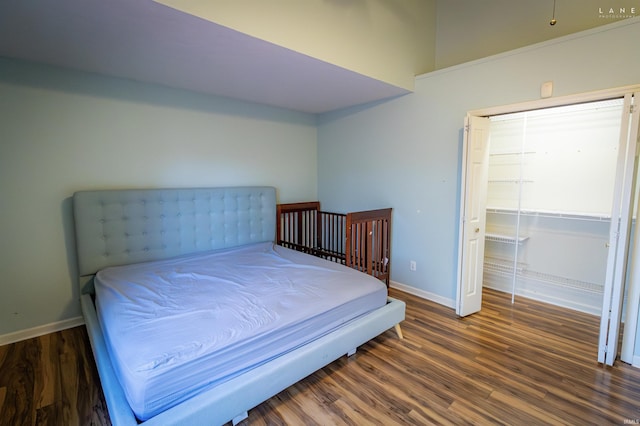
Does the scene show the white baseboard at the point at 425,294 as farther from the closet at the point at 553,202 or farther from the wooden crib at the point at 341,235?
the closet at the point at 553,202

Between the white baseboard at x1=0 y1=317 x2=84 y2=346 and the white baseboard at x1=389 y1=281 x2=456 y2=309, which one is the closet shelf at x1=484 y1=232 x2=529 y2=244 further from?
the white baseboard at x1=0 y1=317 x2=84 y2=346

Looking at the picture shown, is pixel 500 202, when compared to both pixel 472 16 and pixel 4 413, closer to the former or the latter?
pixel 472 16

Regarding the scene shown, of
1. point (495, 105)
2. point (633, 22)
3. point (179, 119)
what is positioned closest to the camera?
point (633, 22)

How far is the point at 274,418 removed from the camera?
1764 mm

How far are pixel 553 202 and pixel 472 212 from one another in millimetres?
1269

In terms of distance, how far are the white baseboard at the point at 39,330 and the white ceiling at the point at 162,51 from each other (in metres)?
2.30

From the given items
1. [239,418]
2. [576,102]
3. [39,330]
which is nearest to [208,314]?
[239,418]

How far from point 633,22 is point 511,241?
2324 mm

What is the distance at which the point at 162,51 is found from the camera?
2229mm

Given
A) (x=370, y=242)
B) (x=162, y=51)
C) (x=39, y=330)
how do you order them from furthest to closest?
1. (x=370, y=242)
2. (x=39, y=330)
3. (x=162, y=51)

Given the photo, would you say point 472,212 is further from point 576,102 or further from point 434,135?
point 576,102

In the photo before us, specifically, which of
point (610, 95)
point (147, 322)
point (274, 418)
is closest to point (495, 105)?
point (610, 95)

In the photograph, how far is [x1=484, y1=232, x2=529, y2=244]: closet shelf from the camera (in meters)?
3.51

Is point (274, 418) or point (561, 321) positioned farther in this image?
point (561, 321)
